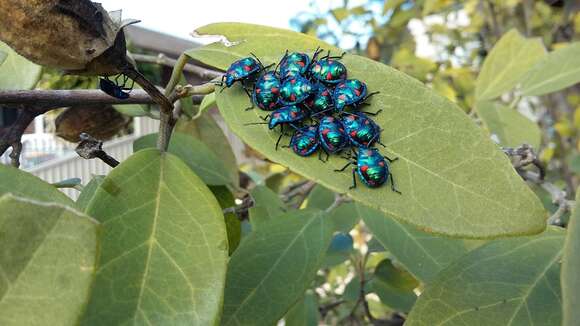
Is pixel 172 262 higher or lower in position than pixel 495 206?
lower

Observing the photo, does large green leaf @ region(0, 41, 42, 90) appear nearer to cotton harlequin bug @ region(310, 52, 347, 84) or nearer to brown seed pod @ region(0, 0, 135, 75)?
brown seed pod @ region(0, 0, 135, 75)

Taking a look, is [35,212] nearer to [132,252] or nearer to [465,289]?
[132,252]

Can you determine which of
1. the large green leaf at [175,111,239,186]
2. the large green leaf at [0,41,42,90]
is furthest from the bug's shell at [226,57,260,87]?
the large green leaf at [175,111,239,186]

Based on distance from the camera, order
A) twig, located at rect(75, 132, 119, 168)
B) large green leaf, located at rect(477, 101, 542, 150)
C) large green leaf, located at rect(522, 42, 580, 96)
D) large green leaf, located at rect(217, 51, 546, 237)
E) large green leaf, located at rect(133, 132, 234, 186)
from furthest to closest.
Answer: large green leaf, located at rect(477, 101, 542, 150) < large green leaf, located at rect(522, 42, 580, 96) < large green leaf, located at rect(133, 132, 234, 186) < twig, located at rect(75, 132, 119, 168) < large green leaf, located at rect(217, 51, 546, 237)

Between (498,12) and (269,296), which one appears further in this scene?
(498,12)

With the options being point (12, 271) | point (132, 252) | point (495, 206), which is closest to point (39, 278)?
point (12, 271)

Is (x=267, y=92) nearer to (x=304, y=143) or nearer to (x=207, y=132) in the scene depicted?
(x=304, y=143)
